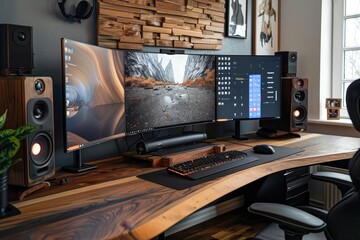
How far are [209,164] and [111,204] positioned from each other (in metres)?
0.60

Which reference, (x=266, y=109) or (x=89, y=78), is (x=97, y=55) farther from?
(x=266, y=109)

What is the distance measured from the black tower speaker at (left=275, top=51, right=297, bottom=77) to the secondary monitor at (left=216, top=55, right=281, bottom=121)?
22cm

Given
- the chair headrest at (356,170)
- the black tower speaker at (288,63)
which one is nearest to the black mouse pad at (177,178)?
the chair headrest at (356,170)

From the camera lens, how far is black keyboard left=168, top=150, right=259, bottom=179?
156cm

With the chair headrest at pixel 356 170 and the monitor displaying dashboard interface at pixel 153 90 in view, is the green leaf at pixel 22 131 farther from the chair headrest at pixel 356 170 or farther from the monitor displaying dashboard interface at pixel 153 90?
the chair headrest at pixel 356 170

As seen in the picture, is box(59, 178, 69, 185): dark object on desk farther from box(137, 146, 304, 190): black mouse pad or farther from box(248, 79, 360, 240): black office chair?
box(248, 79, 360, 240): black office chair

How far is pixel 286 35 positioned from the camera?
3.15 m

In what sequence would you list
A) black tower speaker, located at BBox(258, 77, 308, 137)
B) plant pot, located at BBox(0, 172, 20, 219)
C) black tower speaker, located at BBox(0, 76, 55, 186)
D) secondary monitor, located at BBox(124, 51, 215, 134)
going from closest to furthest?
plant pot, located at BBox(0, 172, 20, 219) < black tower speaker, located at BBox(0, 76, 55, 186) < secondary monitor, located at BBox(124, 51, 215, 134) < black tower speaker, located at BBox(258, 77, 308, 137)

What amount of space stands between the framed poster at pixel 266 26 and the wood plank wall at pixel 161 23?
420 millimetres

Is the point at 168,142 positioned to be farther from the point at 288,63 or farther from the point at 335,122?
the point at 335,122

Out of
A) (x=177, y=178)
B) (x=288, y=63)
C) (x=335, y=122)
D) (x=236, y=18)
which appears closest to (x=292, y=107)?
(x=288, y=63)

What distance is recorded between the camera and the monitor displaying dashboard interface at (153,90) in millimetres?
1559

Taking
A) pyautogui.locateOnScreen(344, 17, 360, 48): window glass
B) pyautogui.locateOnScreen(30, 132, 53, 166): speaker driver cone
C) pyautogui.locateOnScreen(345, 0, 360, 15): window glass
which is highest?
pyautogui.locateOnScreen(345, 0, 360, 15): window glass

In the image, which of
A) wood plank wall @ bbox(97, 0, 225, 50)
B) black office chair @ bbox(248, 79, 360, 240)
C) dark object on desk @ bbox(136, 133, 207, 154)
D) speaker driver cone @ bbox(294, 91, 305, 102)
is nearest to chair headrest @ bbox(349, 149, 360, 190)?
black office chair @ bbox(248, 79, 360, 240)
